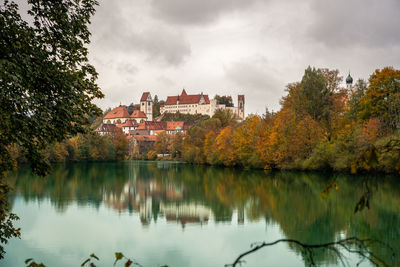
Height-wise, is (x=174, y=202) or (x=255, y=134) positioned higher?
(x=255, y=134)

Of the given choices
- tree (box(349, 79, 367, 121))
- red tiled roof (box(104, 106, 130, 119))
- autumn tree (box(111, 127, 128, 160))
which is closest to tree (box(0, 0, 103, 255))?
tree (box(349, 79, 367, 121))

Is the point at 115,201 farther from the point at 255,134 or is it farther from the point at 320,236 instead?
the point at 255,134

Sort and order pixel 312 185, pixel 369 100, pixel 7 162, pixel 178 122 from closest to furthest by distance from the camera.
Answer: pixel 7 162 < pixel 312 185 < pixel 369 100 < pixel 178 122

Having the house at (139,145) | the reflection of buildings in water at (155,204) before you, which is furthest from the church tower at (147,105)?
the reflection of buildings in water at (155,204)

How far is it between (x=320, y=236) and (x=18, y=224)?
38.4 ft

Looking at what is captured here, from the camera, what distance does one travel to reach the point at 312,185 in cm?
2656

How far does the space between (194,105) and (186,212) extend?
428 feet

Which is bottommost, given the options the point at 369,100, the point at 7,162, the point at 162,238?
the point at 162,238

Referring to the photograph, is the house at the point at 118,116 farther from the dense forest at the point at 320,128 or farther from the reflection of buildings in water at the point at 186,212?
the reflection of buildings in water at the point at 186,212

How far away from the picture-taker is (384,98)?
3384 cm

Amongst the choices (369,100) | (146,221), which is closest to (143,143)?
(369,100)

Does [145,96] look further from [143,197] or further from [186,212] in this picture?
[186,212]

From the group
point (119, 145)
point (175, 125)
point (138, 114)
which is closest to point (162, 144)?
point (119, 145)

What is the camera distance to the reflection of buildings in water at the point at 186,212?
16.7m
